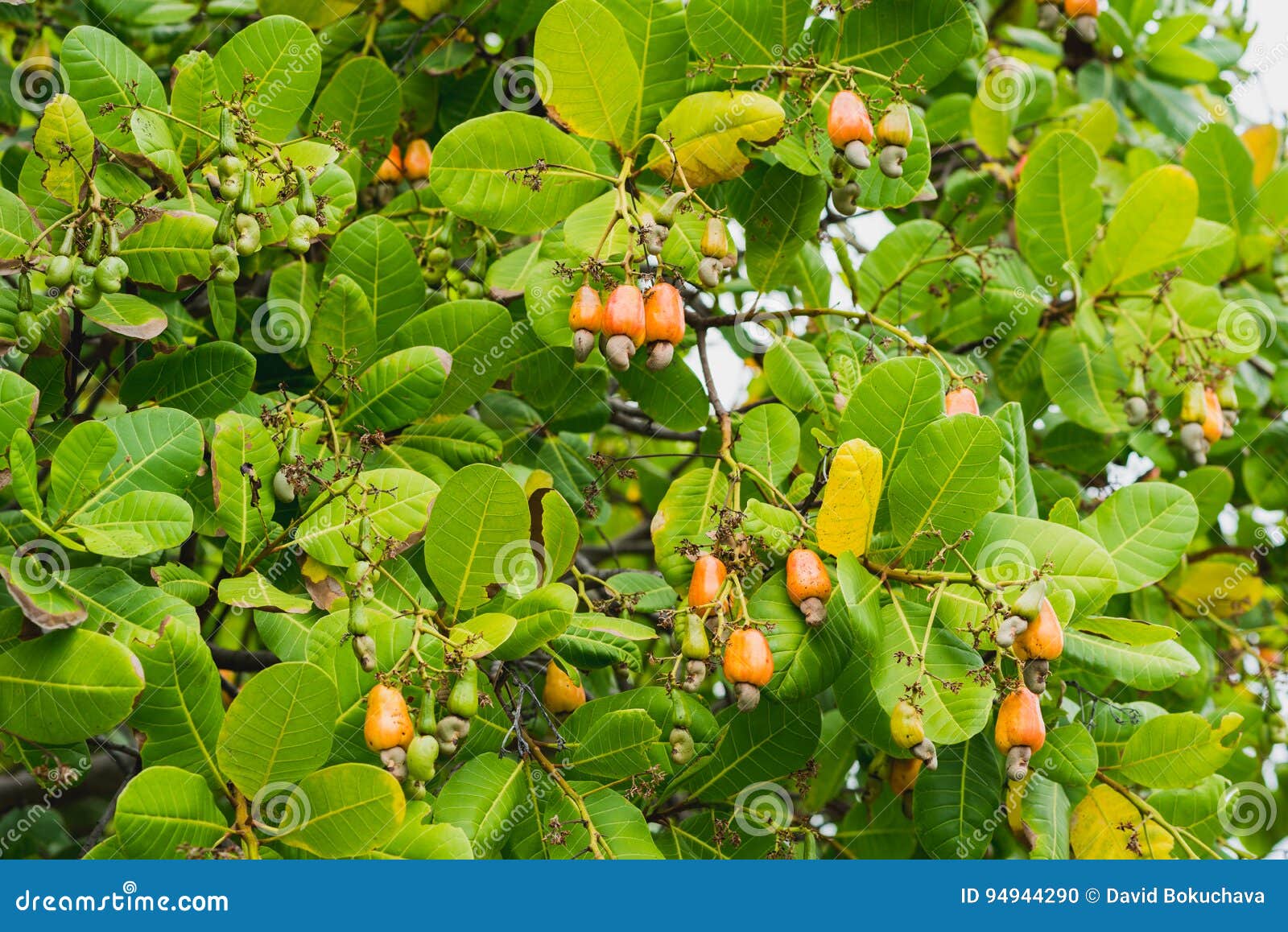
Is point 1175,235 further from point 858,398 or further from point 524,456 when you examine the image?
point 524,456

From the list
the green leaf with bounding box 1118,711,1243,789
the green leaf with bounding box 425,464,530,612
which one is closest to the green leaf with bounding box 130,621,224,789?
the green leaf with bounding box 425,464,530,612

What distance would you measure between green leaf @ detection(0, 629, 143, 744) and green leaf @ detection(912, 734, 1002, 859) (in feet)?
4.67

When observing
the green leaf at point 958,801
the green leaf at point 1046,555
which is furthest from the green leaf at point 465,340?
the green leaf at point 958,801

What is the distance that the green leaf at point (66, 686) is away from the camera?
169 centimetres

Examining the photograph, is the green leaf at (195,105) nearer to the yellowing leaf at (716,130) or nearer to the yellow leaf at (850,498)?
the yellowing leaf at (716,130)

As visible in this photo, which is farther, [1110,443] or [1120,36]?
[1120,36]

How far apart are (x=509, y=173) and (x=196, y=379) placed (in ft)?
2.33

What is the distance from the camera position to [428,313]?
2.27m

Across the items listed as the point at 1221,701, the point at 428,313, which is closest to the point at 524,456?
the point at 428,313

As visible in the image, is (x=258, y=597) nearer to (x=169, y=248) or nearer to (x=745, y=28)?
(x=169, y=248)

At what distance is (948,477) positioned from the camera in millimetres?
1940

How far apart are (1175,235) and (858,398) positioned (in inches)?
48.9

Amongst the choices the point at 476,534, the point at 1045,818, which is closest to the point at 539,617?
the point at 476,534

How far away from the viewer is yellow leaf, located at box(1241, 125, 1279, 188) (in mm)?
3799
